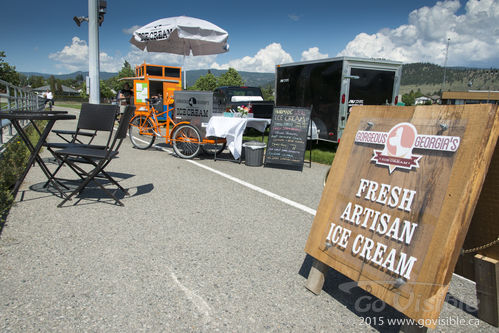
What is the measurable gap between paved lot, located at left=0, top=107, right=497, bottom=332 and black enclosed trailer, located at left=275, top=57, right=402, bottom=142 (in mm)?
4976

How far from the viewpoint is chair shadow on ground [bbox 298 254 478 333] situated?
226 centimetres

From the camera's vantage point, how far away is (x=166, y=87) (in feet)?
55.1

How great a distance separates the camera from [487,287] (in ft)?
7.18

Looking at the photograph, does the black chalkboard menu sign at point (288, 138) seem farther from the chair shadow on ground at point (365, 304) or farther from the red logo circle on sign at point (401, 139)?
the red logo circle on sign at point (401, 139)

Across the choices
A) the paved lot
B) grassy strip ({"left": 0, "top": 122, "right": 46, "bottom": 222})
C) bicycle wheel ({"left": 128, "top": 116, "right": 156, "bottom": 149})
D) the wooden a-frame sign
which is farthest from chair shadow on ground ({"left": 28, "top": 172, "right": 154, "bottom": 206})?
bicycle wheel ({"left": 128, "top": 116, "right": 156, "bottom": 149})

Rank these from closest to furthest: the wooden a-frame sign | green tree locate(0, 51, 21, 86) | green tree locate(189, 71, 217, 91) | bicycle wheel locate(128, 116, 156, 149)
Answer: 1. the wooden a-frame sign
2. bicycle wheel locate(128, 116, 156, 149)
3. green tree locate(0, 51, 21, 86)
4. green tree locate(189, 71, 217, 91)

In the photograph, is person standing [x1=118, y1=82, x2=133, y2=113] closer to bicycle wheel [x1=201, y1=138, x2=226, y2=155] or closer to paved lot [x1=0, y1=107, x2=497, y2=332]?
bicycle wheel [x1=201, y1=138, x2=226, y2=155]

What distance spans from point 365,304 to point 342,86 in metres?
7.32

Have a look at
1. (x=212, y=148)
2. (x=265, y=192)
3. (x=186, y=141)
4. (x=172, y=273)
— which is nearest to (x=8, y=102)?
(x=186, y=141)

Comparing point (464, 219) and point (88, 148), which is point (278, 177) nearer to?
point (88, 148)

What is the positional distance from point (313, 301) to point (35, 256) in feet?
7.63

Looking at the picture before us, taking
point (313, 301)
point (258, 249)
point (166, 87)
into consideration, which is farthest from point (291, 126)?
point (166, 87)

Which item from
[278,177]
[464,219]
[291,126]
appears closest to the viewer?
[464,219]
